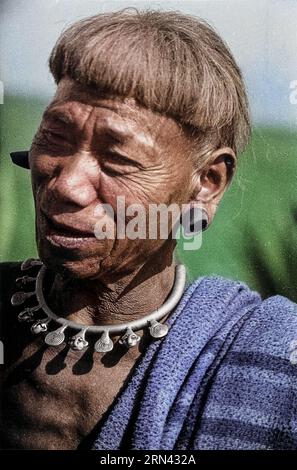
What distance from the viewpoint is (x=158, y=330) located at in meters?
2.04

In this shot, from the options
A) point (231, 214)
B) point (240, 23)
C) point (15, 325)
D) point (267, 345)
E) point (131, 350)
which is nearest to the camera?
point (267, 345)

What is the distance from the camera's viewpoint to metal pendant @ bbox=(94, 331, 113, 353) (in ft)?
6.70

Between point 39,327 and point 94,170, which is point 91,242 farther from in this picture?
point 39,327

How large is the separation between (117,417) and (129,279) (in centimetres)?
40

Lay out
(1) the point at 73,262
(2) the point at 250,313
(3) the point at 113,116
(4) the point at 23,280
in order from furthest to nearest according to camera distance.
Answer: (4) the point at 23,280 < (2) the point at 250,313 < (1) the point at 73,262 < (3) the point at 113,116

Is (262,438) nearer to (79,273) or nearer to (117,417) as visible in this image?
(117,417)

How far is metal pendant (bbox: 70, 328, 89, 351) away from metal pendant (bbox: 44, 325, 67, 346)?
0.04m

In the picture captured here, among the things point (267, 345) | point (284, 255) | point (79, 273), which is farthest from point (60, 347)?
point (284, 255)

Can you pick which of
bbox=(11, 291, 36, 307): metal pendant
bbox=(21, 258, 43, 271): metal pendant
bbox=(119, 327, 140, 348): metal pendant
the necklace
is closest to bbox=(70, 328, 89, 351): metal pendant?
the necklace

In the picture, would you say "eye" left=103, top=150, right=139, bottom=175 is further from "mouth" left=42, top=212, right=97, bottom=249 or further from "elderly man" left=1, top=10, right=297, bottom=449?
"mouth" left=42, top=212, right=97, bottom=249

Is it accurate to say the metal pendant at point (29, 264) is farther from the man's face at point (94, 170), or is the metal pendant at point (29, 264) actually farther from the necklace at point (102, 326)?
the man's face at point (94, 170)

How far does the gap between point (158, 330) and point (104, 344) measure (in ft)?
0.52

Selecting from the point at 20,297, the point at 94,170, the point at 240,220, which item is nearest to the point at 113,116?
the point at 94,170

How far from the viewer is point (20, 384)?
215 centimetres
